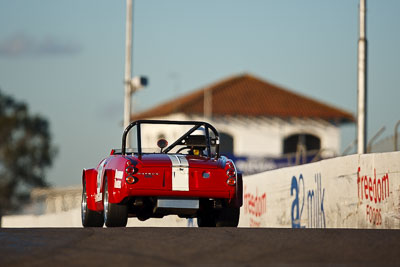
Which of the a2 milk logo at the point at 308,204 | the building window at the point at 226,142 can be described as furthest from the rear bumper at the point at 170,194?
the building window at the point at 226,142

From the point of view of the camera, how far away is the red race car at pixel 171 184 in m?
14.3

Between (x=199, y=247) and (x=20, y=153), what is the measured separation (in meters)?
88.3

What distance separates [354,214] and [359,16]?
9.42 m

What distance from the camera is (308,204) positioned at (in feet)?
63.2

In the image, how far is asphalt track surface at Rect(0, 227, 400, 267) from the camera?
9.13 m

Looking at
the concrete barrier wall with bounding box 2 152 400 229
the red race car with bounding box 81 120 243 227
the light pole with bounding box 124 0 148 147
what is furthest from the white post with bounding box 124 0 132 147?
the red race car with bounding box 81 120 243 227

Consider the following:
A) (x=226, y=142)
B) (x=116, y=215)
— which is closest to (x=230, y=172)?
(x=116, y=215)

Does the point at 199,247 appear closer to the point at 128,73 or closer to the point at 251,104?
the point at 128,73

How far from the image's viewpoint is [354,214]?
17.0 metres

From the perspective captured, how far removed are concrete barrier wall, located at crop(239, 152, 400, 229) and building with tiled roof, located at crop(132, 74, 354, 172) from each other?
178 feet

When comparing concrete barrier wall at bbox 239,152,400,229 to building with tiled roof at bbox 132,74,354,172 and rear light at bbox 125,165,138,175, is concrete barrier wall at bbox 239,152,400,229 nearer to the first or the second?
rear light at bbox 125,165,138,175

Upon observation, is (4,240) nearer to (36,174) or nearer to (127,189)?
(127,189)

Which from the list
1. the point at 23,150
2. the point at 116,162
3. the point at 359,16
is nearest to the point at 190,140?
the point at 116,162

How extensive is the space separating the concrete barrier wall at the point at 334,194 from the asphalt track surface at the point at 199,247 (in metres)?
3.21
